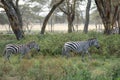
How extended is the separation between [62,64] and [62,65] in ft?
1.20

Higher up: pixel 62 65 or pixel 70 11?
pixel 70 11

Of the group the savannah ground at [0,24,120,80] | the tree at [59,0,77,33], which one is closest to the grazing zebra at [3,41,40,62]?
the savannah ground at [0,24,120,80]

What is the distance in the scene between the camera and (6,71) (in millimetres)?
11039

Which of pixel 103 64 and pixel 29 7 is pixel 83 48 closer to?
pixel 103 64

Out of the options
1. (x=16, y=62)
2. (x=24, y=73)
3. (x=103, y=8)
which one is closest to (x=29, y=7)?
(x=103, y=8)

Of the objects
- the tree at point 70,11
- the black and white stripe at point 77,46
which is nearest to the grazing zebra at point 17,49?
the black and white stripe at point 77,46

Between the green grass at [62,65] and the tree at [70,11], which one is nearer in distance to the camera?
the green grass at [62,65]

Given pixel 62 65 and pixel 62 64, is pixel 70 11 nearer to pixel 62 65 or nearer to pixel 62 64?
pixel 62 64

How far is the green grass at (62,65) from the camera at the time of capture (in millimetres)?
9305

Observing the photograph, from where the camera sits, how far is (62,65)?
11.2 m

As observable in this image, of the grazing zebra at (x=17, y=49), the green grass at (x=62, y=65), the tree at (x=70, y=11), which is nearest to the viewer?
the green grass at (x=62, y=65)

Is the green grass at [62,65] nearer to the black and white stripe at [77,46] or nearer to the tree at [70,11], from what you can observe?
the black and white stripe at [77,46]

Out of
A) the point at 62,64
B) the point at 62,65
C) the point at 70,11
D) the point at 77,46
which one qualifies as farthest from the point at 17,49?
the point at 70,11

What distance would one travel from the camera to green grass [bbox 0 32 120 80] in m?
9.30
